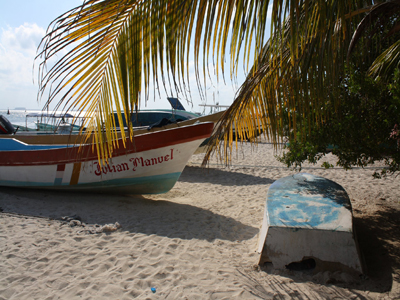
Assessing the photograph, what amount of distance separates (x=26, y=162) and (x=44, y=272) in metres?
4.58

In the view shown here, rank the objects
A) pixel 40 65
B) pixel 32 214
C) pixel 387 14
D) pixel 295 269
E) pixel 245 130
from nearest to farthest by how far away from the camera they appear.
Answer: pixel 40 65 → pixel 387 14 → pixel 245 130 → pixel 295 269 → pixel 32 214

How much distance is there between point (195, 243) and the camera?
428 centimetres

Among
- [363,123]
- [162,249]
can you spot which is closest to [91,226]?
[162,249]

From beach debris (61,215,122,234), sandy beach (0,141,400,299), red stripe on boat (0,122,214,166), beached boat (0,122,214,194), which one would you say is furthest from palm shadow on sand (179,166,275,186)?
beach debris (61,215,122,234)

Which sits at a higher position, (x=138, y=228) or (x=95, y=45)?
(x=95, y=45)

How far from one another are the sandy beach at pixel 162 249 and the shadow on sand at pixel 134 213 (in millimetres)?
18

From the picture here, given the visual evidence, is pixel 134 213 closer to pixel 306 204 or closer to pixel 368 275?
pixel 306 204

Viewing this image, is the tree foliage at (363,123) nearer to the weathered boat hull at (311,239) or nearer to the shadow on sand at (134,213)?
the weathered boat hull at (311,239)

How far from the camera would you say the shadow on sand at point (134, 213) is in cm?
476

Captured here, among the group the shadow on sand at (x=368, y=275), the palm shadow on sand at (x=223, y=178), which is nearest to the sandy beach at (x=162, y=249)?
the shadow on sand at (x=368, y=275)

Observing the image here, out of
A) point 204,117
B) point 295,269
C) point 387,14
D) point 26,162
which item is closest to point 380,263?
point 295,269

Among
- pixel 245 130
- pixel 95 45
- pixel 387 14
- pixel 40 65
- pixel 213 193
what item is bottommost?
pixel 213 193

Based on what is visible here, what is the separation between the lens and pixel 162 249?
13.1ft

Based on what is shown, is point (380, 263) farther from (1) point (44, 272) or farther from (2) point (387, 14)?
(1) point (44, 272)
